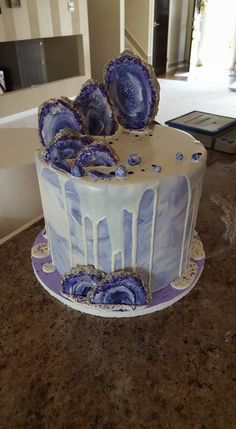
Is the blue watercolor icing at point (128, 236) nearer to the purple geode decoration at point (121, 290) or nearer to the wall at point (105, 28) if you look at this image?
the purple geode decoration at point (121, 290)

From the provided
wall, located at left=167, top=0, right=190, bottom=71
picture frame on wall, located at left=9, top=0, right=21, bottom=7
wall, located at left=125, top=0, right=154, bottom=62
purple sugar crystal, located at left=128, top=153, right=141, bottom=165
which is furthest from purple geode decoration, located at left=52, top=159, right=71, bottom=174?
wall, located at left=167, top=0, right=190, bottom=71

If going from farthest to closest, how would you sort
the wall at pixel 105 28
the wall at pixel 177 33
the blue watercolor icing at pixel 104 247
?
the wall at pixel 177 33
the wall at pixel 105 28
the blue watercolor icing at pixel 104 247

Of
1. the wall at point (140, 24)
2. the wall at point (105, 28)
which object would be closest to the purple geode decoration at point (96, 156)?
the wall at point (105, 28)

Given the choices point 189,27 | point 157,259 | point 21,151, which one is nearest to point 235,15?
point 189,27

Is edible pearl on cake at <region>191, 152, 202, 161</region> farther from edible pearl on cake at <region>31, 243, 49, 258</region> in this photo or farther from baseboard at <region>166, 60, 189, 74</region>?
baseboard at <region>166, 60, 189, 74</region>

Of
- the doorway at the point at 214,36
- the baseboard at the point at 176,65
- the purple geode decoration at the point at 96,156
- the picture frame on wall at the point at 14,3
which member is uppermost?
the picture frame on wall at the point at 14,3
